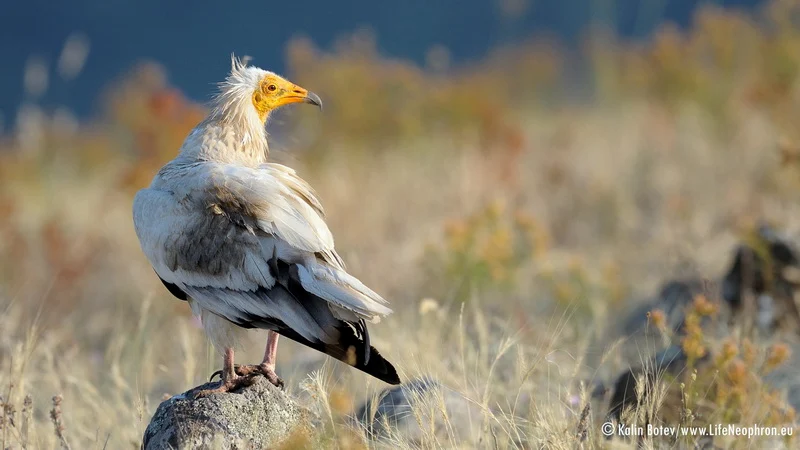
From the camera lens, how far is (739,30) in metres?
11.4

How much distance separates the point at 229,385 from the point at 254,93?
120 centimetres

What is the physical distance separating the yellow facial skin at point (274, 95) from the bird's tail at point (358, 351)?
1.14 meters

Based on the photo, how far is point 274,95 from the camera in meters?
4.10

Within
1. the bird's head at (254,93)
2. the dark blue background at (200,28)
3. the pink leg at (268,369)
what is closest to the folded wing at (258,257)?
the pink leg at (268,369)

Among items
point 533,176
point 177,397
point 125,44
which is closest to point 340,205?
point 533,176

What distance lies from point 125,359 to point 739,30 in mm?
8234

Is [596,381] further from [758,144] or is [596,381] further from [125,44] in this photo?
[125,44]

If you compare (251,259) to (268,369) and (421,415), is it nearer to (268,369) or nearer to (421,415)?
(268,369)

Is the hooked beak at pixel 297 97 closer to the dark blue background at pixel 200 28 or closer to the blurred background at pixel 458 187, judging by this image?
A: the blurred background at pixel 458 187

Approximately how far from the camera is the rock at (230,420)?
3.29 meters

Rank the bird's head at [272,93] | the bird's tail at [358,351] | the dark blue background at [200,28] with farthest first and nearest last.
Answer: the dark blue background at [200,28], the bird's head at [272,93], the bird's tail at [358,351]

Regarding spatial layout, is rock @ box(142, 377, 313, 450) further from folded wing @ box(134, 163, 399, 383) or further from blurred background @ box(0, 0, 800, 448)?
blurred background @ box(0, 0, 800, 448)

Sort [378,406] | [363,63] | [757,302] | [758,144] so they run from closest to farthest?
[378,406]
[757,302]
[758,144]
[363,63]

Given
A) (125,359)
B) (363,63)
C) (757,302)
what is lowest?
(125,359)
